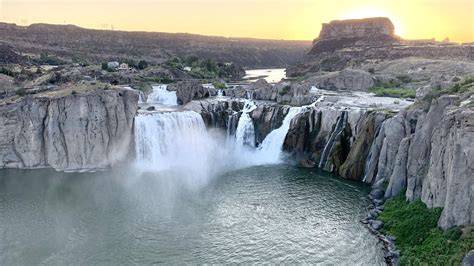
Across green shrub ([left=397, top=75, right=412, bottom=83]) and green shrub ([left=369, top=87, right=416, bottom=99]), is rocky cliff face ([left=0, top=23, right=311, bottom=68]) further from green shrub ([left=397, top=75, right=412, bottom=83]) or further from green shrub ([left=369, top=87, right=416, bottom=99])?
green shrub ([left=369, top=87, right=416, bottom=99])

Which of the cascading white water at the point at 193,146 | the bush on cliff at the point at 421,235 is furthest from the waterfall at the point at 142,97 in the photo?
the bush on cliff at the point at 421,235

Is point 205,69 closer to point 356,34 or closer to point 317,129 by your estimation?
point 317,129

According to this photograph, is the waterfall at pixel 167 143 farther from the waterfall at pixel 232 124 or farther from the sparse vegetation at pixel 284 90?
the sparse vegetation at pixel 284 90

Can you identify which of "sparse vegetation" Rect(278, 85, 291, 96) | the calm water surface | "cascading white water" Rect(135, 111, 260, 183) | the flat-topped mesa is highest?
the flat-topped mesa

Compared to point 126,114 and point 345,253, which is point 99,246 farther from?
point 126,114

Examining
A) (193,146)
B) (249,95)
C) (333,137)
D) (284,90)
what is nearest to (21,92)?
(193,146)

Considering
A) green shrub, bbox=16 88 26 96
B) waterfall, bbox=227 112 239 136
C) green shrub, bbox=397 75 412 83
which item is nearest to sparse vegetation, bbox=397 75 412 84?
green shrub, bbox=397 75 412 83
